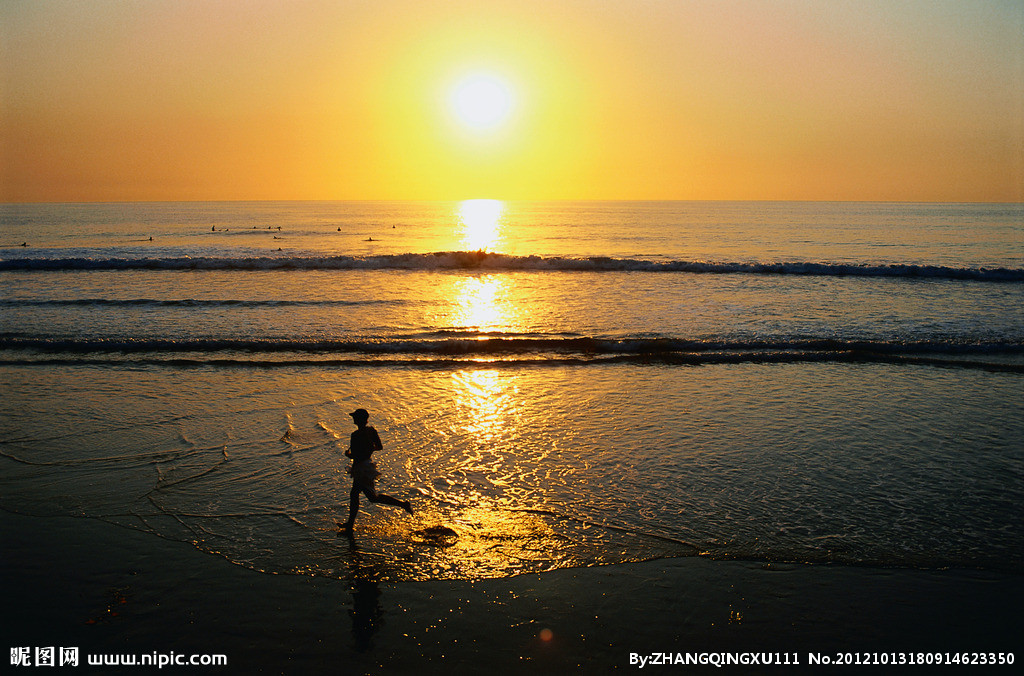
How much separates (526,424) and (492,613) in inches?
226

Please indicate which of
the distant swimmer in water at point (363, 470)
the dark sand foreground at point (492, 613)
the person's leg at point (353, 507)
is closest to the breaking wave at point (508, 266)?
the distant swimmer in water at point (363, 470)

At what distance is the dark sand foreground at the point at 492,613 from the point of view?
5535mm

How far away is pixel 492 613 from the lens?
605cm

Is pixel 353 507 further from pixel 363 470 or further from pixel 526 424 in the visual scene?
pixel 526 424

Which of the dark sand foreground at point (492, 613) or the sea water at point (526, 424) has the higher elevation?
the sea water at point (526, 424)

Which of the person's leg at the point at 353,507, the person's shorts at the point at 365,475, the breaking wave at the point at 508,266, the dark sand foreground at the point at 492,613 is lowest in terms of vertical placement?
the dark sand foreground at the point at 492,613

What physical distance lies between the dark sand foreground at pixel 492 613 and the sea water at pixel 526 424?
0.39 meters

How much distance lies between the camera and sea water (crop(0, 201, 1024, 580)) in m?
7.61

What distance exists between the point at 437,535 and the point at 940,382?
13465 millimetres

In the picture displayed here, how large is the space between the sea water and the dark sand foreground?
1.28 feet

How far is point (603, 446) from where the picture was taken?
1055 centimetres

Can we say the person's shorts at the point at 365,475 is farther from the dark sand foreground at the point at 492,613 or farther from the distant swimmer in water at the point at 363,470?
the dark sand foreground at the point at 492,613

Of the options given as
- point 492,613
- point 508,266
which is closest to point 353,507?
point 492,613

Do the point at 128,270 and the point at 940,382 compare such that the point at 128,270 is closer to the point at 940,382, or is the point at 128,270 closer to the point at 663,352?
the point at 663,352
